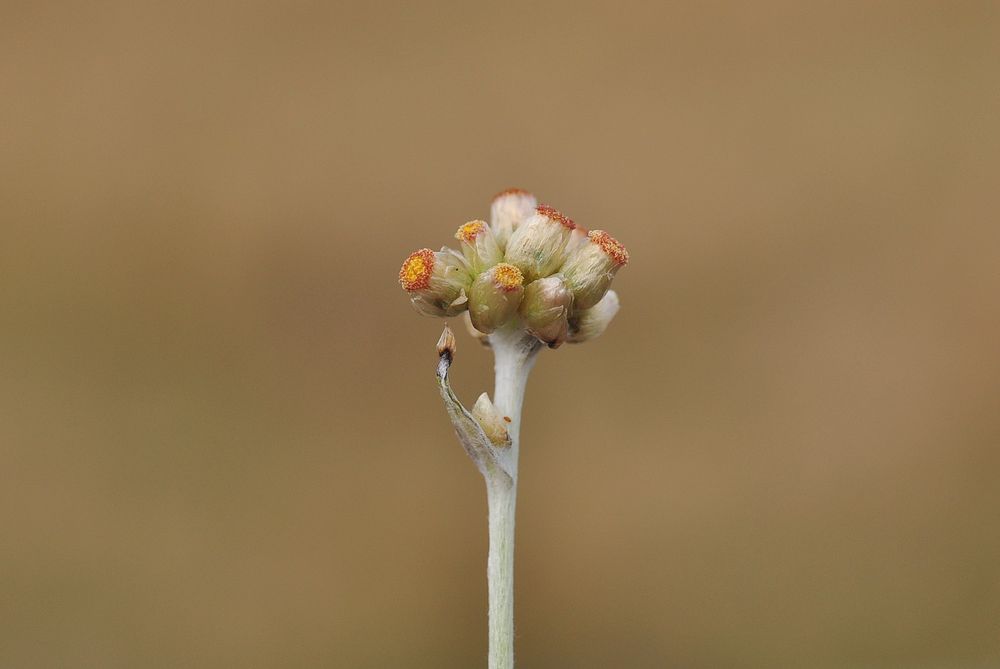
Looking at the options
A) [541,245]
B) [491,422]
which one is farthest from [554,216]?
[491,422]

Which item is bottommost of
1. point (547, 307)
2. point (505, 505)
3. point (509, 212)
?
point (505, 505)

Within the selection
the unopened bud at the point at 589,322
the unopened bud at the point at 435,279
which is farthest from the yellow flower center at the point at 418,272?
the unopened bud at the point at 589,322

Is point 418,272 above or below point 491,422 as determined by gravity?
above

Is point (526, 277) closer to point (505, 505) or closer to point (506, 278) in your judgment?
point (506, 278)

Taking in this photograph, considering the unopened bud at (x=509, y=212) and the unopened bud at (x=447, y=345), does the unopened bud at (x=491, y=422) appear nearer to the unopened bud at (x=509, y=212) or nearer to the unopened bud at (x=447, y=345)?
the unopened bud at (x=447, y=345)

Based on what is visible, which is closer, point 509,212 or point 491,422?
point 491,422

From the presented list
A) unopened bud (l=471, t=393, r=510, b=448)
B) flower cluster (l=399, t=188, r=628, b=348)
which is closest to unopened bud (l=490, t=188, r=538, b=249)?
flower cluster (l=399, t=188, r=628, b=348)
